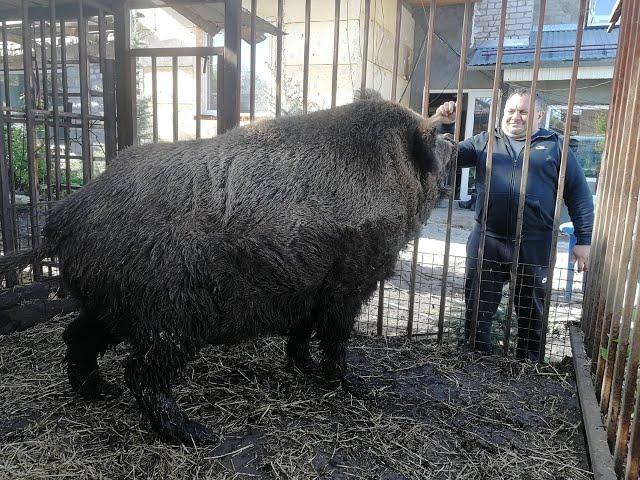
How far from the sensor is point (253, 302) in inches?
114

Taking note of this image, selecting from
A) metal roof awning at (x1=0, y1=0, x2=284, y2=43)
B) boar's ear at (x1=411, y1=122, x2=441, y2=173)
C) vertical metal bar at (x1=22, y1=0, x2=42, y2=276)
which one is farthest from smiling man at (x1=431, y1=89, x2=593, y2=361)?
vertical metal bar at (x1=22, y1=0, x2=42, y2=276)

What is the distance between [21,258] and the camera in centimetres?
290

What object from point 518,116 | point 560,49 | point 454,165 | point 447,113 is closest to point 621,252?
point 454,165

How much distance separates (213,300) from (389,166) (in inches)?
52.6

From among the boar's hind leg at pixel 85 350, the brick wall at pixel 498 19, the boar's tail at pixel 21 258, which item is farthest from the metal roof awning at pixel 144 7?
the brick wall at pixel 498 19

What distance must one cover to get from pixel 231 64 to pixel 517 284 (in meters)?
3.03

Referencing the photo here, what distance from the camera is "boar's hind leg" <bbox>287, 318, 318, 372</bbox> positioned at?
3.80 metres

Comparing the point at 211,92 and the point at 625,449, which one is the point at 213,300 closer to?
the point at 625,449

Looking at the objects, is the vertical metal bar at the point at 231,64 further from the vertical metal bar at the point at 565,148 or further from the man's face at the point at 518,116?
the vertical metal bar at the point at 565,148

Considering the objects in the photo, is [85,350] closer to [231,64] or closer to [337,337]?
[337,337]

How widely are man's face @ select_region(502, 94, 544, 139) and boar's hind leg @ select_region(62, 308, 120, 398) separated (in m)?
3.33

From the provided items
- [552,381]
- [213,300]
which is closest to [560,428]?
[552,381]

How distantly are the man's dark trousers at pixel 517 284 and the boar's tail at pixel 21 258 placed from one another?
122 inches

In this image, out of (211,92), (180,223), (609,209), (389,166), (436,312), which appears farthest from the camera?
(211,92)
